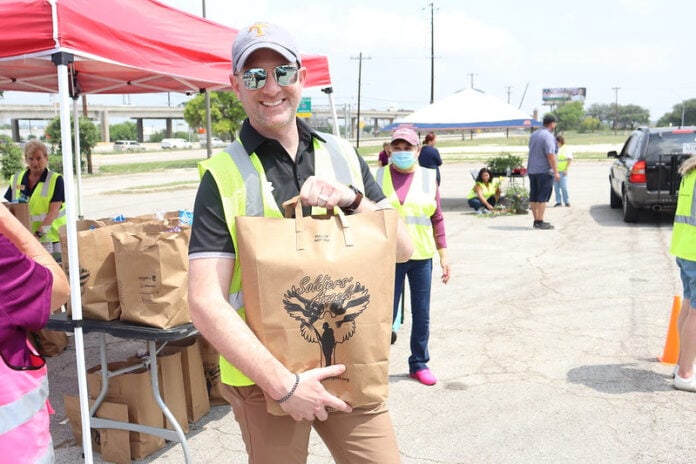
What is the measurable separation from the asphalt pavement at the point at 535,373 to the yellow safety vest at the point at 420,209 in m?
1.07

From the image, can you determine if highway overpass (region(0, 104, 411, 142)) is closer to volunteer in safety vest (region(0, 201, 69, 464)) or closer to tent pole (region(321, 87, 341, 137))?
tent pole (region(321, 87, 341, 137))

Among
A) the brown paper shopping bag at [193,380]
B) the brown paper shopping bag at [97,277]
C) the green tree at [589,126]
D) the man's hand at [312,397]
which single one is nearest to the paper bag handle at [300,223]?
the man's hand at [312,397]

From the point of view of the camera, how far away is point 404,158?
4.86 meters

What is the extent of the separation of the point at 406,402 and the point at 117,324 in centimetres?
206

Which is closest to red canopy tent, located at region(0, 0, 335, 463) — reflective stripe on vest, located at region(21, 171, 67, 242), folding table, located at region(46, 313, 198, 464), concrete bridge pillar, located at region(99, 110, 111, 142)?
folding table, located at region(46, 313, 198, 464)

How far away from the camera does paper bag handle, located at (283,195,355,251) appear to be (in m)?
1.72

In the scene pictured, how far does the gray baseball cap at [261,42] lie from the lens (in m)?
1.85

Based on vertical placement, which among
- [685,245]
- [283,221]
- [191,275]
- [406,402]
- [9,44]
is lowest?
[406,402]

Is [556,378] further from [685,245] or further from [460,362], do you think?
[685,245]

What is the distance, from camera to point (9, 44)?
3406 mm

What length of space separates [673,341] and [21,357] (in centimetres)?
487

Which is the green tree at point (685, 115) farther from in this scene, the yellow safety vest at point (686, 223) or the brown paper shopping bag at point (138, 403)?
the brown paper shopping bag at point (138, 403)

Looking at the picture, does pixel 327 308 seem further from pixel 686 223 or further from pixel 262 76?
pixel 686 223

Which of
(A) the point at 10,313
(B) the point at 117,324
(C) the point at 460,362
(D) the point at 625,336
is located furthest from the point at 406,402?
(A) the point at 10,313
